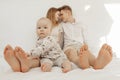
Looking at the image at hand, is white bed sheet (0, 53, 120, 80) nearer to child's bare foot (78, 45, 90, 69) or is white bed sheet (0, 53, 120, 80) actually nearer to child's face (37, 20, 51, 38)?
child's bare foot (78, 45, 90, 69)

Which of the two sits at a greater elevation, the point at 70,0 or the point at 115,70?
the point at 70,0

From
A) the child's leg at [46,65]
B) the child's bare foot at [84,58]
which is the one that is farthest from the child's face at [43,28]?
the child's bare foot at [84,58]

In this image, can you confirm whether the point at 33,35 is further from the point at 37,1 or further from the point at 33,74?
the point at 33,74

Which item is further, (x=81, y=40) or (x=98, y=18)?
(x=98, y=18)

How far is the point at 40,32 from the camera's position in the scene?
152 cm

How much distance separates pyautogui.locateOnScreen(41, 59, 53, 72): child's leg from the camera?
131 centimetres

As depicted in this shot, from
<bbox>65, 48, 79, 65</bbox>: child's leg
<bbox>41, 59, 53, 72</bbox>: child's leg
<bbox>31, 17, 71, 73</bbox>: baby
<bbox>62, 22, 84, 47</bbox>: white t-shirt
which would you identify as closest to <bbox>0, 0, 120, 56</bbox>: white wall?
<bbox>62, 22, 84, 47</bbox>: white t-shirt

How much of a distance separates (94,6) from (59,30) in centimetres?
38

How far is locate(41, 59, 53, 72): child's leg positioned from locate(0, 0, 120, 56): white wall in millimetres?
501

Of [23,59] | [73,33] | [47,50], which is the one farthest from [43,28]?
[73,33]

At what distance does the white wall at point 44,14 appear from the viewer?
1908mm

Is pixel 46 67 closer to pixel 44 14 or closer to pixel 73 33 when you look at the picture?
pixel 73 33

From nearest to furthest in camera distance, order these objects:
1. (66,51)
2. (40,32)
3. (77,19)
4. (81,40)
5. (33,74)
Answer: (33,74)
(40,32)
(66,51)
(81,40)
(77,19)

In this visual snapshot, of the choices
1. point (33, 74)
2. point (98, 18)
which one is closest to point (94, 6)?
point (98, 18)
